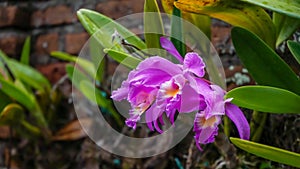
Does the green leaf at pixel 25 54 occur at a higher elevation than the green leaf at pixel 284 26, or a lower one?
lower

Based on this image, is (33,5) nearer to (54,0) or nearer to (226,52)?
(54,0)

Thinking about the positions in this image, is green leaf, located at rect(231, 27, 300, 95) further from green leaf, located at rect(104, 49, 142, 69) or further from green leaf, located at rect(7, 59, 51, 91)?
green leaf, located at rect(7, 59, 51, 91)

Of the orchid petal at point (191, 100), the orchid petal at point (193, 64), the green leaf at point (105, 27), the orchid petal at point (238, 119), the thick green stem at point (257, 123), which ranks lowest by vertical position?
the thick green stem at point (257, 123)

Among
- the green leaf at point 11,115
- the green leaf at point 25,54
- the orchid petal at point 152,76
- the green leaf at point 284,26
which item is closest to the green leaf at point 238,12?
the green leaf at point 284,26

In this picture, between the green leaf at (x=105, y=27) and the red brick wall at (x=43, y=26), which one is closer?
the green leaf at (x=105, y=27)

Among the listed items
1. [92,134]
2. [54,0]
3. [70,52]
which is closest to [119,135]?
[92,134]

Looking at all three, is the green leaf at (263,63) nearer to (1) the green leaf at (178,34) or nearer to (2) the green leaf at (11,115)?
(1) the green leaf at (178,34)
